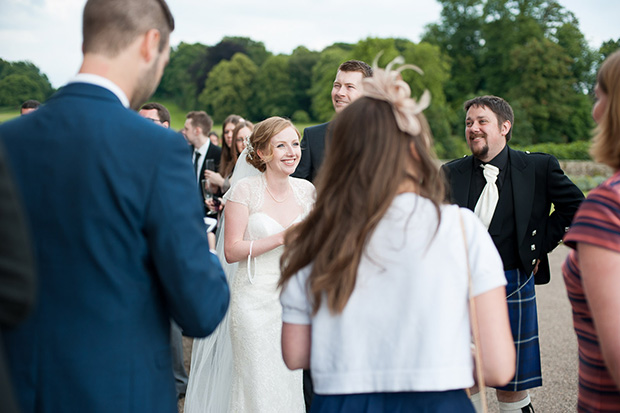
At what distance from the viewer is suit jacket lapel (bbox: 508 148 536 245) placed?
4148 millimetres

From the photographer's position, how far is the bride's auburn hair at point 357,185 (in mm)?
1695

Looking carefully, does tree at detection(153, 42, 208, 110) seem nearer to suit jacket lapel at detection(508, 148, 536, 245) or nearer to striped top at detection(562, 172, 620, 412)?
suit jacket lapel at detection(508, 148, 536, 245)

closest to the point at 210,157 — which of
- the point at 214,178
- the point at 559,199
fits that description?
the point at 214,178

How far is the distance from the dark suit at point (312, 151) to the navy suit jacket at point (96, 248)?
10.1ft

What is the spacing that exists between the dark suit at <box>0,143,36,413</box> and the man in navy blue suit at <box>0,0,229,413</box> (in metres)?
0.62

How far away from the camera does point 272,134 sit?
13.8 ft

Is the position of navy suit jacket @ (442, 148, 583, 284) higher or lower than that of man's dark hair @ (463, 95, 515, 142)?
lower


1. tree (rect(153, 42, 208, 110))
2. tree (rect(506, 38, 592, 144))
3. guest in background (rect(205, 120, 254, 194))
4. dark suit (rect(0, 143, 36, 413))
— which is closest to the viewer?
dark suit (rect(0, 143, 36, 413))

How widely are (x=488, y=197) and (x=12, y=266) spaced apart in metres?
3.72

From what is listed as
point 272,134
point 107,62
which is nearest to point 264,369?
point 272,134

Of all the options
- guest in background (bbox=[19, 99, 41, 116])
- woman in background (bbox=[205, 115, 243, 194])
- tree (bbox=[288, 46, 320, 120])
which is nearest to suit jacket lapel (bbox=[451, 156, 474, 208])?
woman in background (bbox=[205, 115, 243, 194])

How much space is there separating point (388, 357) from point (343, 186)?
20.5 inches

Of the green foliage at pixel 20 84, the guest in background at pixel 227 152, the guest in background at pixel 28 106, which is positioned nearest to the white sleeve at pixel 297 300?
the guest in background at pixel 227 152

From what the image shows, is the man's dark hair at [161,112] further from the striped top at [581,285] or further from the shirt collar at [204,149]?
the striped top at [581,285]
